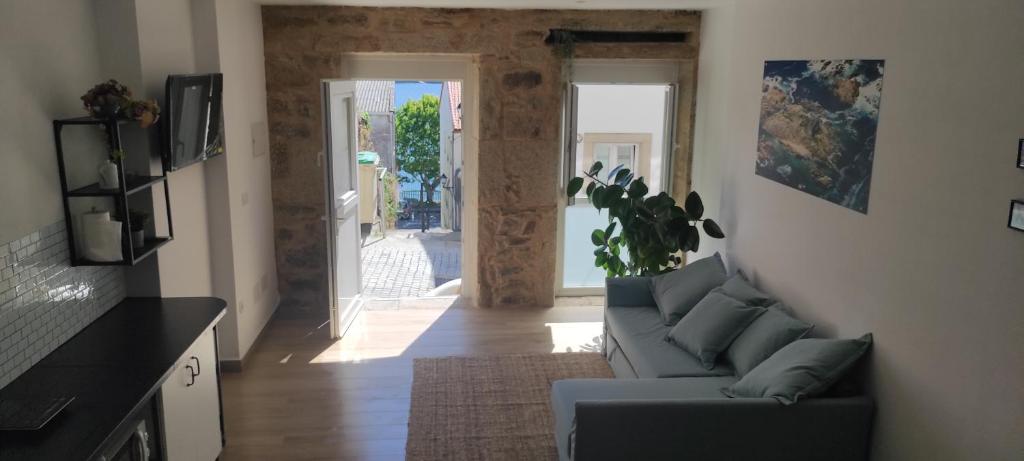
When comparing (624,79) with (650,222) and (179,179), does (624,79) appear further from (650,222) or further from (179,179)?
(179,179)

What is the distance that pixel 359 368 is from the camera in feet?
16.3

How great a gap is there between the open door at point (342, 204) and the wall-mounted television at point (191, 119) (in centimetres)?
96

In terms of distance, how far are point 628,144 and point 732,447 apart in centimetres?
363

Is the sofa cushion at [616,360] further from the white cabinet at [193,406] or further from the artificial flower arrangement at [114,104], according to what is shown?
the artificial flower arrangement at [114,104]

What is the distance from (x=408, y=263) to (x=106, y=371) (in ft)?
20.6

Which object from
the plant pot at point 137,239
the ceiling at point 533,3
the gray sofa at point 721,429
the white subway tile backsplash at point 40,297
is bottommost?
the gray sofa at point 721,429

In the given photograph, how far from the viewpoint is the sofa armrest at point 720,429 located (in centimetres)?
A: 306

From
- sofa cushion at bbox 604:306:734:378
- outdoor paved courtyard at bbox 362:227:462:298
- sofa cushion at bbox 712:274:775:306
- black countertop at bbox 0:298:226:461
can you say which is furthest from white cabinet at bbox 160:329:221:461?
outdoor paved courtyard at bbox 362:227:462:298

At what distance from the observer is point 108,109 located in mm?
3055

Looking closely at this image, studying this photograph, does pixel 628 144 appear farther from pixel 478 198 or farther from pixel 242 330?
pixel 242 330

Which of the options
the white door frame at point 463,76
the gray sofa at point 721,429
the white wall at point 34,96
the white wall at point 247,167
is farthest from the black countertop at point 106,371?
the white door frame at point 463,76

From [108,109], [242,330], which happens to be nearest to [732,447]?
[108,109]

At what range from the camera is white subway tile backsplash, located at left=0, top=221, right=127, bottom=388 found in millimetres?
2688

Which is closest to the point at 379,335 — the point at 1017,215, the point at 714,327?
the point at 714,327
